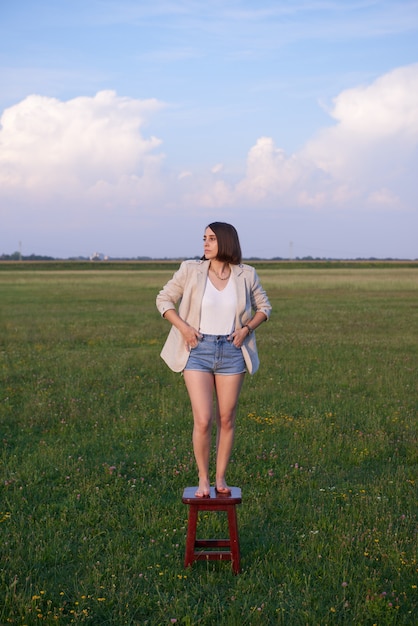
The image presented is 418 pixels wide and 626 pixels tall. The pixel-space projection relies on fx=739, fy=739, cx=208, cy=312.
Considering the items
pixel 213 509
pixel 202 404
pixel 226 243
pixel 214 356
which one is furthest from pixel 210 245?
pixel 213 509

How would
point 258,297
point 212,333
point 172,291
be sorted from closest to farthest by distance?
point 212,333 → point 172,291 → point 258,297

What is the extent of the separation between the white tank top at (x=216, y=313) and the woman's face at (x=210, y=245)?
0.28 m

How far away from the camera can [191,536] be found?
614 centimetres

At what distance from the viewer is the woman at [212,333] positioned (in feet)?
20.3

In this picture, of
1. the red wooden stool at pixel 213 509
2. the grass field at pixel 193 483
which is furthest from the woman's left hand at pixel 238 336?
the grass field at pixel 193 483

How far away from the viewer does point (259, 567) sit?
20.4 feet

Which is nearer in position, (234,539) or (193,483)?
(234,539)

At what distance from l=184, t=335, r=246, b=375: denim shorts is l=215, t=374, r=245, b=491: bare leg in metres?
0.09

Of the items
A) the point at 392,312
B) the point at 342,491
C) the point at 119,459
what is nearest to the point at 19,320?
the point at 392,312

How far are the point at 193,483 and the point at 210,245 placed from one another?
136 inches

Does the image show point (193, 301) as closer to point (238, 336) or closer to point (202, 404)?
point (238, 336)

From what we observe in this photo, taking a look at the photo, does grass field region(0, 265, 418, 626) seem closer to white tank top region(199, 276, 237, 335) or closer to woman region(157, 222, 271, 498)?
woman region(157, 222, 271, 498)

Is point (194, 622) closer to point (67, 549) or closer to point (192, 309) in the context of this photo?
point (67, 549)

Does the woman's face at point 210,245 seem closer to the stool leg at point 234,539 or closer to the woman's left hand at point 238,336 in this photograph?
the woman's left hand at point 238,336
